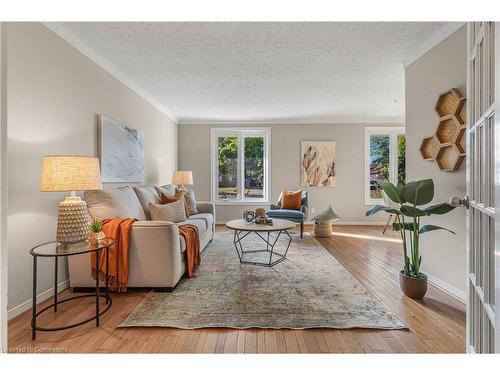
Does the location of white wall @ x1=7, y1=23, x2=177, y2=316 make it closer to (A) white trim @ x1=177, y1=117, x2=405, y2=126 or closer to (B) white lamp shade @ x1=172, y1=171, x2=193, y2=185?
(B) white lamp shade @ x1=172, y1=171, x2=193, y2=185

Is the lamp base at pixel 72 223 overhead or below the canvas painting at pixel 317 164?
below

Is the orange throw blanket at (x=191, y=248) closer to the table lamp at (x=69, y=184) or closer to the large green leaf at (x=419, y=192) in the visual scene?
the table lamp at (x=69, y=184)

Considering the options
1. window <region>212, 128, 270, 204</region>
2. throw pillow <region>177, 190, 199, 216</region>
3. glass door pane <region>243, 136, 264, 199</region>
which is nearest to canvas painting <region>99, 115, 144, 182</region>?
throw pillow <region>177, 190, 199, 216</region>

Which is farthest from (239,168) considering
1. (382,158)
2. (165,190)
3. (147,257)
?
(147,257)

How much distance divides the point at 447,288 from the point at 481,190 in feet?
6.40

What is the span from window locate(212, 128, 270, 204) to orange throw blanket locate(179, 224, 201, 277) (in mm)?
3272

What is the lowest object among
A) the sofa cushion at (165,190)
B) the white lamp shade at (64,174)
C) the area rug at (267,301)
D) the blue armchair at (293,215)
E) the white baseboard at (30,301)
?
the area rug at (267,301)

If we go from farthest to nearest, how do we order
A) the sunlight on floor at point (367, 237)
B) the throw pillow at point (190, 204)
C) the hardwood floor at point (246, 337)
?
the sunlight on floor at point (367, 237) < the throw pillow at point (190, 204) < the hardwood floor at point (246, 337)

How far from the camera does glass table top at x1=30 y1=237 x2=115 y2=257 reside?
1.68 m

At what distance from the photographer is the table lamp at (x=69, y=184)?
73.6 inches

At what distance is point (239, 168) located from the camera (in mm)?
6180

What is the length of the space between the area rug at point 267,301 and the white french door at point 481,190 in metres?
0.96

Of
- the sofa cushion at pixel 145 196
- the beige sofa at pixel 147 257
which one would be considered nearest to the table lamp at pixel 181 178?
the sofa cushion at pixel 145 196

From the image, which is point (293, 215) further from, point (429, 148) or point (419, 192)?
point (419, 192)
